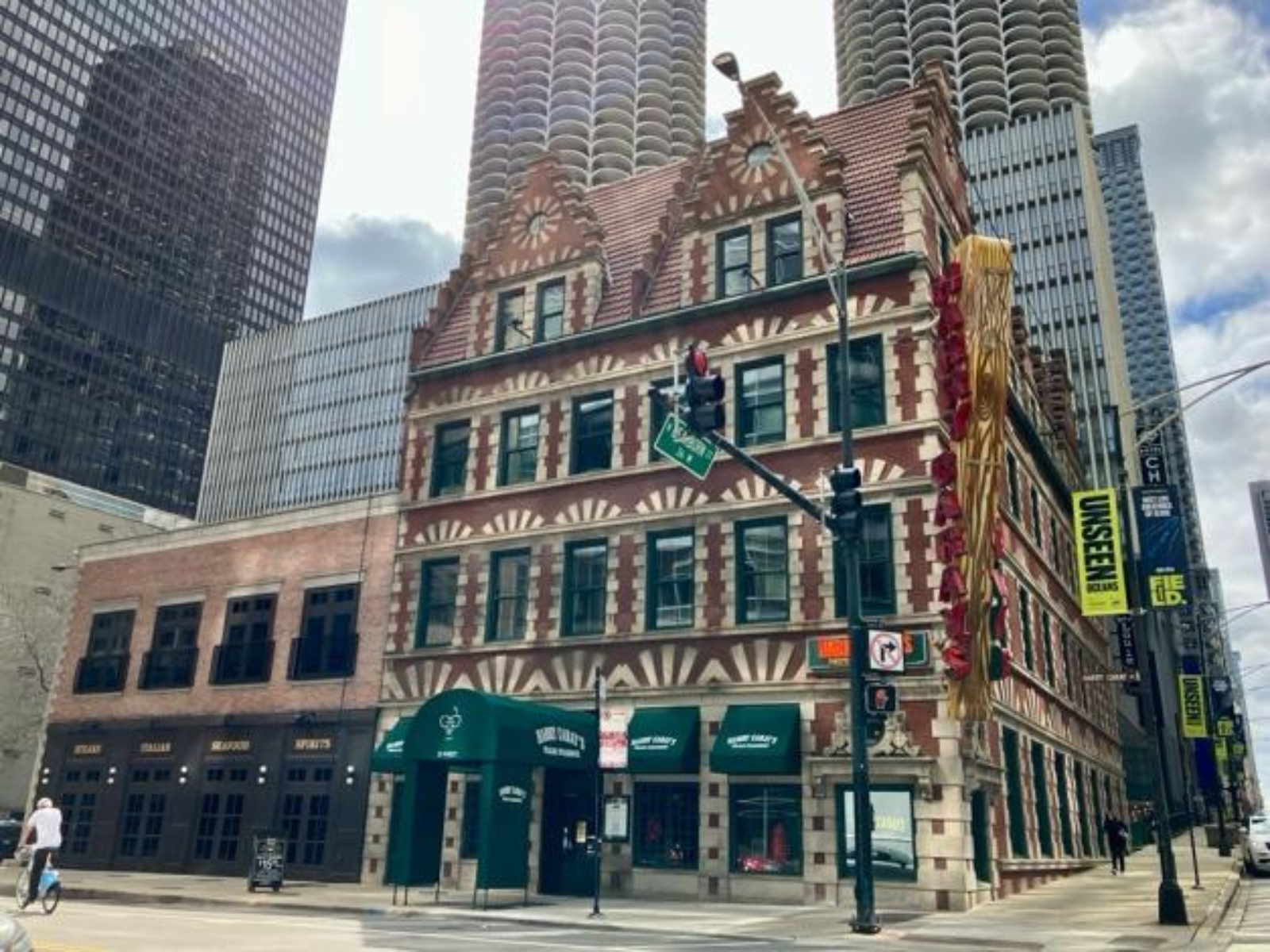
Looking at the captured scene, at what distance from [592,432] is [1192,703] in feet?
103

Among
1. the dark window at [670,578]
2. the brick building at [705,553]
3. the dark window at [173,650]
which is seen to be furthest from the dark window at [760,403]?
the dark window at [173,650]

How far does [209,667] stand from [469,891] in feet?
46.6

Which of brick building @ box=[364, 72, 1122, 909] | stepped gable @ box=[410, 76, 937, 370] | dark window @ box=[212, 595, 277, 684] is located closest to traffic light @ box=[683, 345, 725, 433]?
brick building @ box=[364, 72, 1122, 909]

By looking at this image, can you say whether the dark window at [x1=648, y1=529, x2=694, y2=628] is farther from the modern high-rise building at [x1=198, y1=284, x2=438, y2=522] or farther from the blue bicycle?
the modern high-rise building at [x1=198, y1=284, x2=438, y2=522]

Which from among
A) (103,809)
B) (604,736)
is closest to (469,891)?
(604,736)

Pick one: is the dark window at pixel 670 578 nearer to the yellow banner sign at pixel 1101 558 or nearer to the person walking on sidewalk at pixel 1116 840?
the yellow banner sign at pixel 1101 558

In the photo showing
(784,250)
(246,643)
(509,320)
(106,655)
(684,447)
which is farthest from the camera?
(106,655)

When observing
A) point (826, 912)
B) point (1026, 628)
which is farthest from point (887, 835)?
point (1026, 628)

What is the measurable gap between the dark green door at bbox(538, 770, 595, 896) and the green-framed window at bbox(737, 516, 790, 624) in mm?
5752

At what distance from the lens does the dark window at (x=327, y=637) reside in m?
31.6

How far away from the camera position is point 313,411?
5817 inches

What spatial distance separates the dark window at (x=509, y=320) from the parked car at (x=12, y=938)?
962 inches

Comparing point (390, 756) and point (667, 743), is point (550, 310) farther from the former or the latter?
point (667, 743)

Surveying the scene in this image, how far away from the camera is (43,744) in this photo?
37.1m
